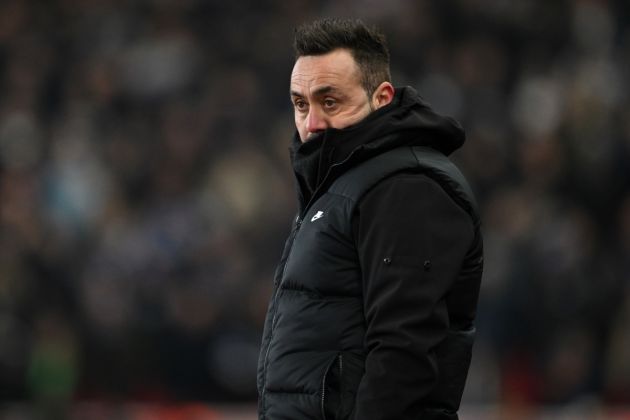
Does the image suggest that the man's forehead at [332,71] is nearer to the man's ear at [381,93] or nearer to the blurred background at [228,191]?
the man's ear at [381,93]

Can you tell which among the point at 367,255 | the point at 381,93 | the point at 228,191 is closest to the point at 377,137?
the point at 381,93

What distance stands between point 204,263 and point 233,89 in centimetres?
185

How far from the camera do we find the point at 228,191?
9328mm

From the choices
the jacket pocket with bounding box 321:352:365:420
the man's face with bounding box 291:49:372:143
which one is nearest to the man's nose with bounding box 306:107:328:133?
the man's face with bounding box 291:49:372:143

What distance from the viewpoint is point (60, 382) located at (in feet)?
26.7

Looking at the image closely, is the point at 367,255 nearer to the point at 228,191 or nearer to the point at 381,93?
the point at 381,93

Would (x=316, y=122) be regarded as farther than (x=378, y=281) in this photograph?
Yes

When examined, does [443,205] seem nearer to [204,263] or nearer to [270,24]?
[204,263]

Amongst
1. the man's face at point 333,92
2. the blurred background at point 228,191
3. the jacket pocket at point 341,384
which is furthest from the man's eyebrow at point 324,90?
the blurred background at point 228,191

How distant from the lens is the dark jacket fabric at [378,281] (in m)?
2.69

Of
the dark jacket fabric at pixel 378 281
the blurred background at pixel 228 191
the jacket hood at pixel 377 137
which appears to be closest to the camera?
the dark jacket fabric at pixel 378 281

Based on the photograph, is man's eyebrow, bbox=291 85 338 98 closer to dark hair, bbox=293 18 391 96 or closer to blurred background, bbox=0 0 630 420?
dark hair, bbox=293 18 391 96

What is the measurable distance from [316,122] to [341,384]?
598 mm

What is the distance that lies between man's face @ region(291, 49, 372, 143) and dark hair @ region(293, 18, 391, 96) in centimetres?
1
